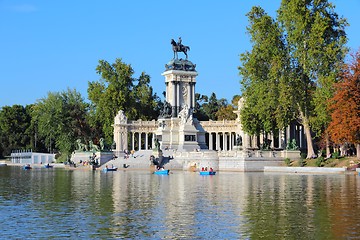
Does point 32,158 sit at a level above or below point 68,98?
below

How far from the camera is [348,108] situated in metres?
55.1

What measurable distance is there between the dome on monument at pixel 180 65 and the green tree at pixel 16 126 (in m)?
51.1

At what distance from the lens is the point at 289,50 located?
68000 millimetres

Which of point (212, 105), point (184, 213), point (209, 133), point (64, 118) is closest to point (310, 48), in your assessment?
point (209, 133)

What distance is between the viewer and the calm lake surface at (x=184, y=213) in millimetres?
21188

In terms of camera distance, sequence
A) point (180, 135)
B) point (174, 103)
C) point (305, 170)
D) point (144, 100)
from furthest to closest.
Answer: point (144, 100) < point (174, 103) < point (180, 135) < point (305, 170)

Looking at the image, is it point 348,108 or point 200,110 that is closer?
point 348,108

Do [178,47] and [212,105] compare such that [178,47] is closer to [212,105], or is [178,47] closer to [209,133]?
[209,133]

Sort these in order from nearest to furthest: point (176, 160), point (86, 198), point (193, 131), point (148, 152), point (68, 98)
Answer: point (86, 198) → point (176, 160) → point (148, 152) → point (193, 131) → point (68, 98)

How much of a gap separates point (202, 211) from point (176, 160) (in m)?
48.0

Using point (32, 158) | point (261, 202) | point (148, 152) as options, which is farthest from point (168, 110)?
point (261, 202)

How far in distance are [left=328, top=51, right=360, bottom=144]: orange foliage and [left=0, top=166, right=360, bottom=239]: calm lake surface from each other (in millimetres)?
17047

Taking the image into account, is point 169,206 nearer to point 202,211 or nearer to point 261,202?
point 202,211

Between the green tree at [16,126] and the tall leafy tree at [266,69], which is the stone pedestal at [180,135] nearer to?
the tall leafy tree at [266,69]
